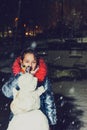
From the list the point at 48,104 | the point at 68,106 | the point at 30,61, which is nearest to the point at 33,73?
the point at 30,61

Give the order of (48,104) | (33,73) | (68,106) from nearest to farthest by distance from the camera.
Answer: (33,73)
(48,104)
(68,106)

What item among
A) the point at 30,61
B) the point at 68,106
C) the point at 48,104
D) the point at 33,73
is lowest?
the point at 68,106

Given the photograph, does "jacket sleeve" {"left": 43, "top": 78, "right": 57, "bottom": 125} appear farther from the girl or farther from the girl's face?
the girl's face

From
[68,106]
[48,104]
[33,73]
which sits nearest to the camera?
[33,73]

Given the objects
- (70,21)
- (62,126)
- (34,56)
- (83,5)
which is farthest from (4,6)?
(83,5)

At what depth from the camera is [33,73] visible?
4359 millimetres

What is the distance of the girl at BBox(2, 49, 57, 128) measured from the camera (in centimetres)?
423

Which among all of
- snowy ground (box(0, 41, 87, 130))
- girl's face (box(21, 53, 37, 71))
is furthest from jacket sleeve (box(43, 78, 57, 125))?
snowy ground (box(0, 41, 87, 130))

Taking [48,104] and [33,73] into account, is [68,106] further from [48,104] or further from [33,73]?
[33,73]

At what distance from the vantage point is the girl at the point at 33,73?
423cm

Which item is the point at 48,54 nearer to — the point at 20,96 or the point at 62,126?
the point at 62,126

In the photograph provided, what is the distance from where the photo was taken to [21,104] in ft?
12.5

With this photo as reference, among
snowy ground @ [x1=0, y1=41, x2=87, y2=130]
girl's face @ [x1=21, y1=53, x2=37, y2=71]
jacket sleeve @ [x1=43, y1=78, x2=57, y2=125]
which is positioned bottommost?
snowy ground @ [x1=0, y1=41, x2=87, y2=130]

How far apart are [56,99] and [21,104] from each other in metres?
6.32
